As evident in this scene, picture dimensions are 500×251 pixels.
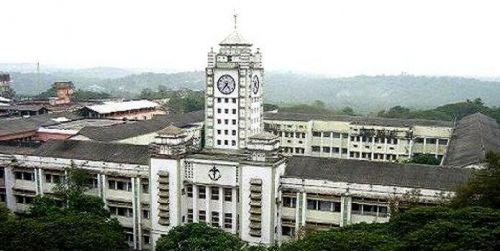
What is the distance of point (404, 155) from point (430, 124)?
6655mm

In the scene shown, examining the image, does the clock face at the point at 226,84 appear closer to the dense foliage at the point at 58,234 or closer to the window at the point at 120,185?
the window at the point at 120,185

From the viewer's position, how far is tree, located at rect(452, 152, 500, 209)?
117 feet

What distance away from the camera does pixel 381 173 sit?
155 ft

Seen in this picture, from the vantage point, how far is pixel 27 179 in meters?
57.0

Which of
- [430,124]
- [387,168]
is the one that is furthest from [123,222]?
[430,124]

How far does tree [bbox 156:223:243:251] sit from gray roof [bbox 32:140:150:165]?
14.4 metres

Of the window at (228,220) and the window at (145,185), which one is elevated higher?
the window at (145,185)

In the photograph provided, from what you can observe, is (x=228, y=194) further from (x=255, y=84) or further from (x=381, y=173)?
(x=381, y=173)

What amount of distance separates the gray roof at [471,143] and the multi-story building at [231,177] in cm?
42

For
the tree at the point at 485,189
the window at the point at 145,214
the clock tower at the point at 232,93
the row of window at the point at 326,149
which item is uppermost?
the clock tower at the point at 232,93

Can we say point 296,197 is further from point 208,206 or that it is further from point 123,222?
point 123,222

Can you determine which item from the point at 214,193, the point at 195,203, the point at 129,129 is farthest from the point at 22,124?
the point at 214,193

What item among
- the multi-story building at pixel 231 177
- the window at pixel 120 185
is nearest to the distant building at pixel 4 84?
the multi-story building at pixel 231 177

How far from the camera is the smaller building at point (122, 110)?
94.8 m
